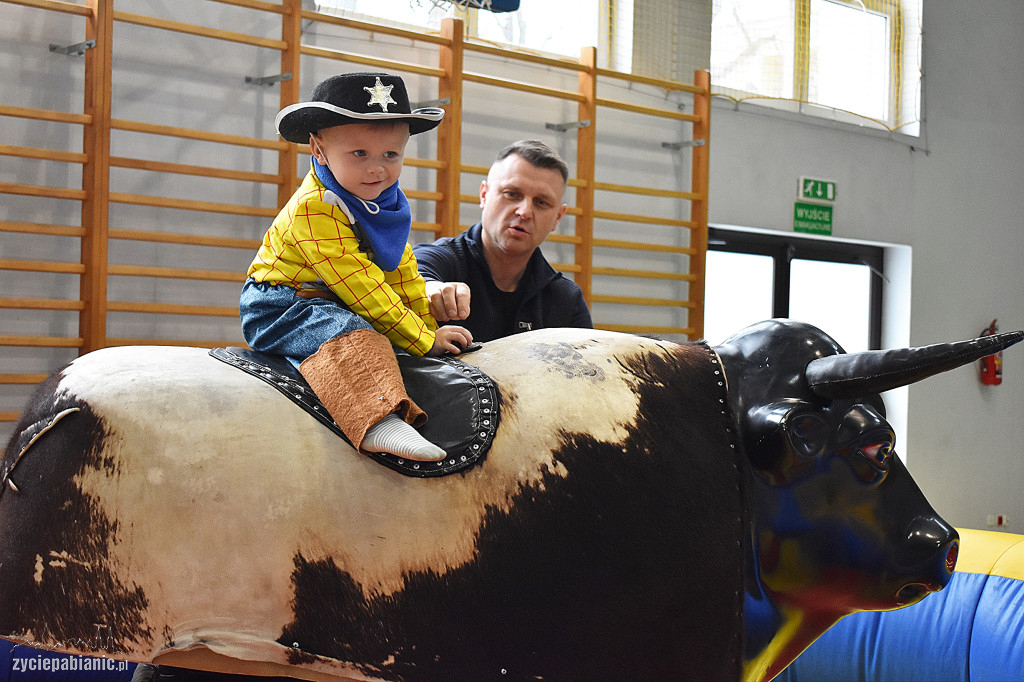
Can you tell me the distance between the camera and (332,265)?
1.02m

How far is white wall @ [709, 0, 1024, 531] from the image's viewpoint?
5.21 metres

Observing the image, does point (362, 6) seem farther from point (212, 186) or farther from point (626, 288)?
point (626, 288)

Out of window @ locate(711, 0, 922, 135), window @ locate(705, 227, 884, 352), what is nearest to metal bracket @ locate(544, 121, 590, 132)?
window @ locate(711, 0, 922, 135)

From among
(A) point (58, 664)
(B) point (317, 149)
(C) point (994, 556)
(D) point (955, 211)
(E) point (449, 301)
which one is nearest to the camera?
(B) point (317, 149)

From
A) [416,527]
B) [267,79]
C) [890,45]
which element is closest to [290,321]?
[416,527]

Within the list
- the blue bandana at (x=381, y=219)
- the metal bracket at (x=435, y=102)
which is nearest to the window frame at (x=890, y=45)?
the metal bracket at (x=435, y=102)

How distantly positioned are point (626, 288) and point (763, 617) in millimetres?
3579

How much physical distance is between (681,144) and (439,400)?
3.85 meters

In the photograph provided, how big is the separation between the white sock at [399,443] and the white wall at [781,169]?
8.49ft

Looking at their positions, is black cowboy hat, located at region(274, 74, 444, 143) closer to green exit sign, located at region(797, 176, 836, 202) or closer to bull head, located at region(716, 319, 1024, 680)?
bull head, located at region(716, 319, 1024, 680)

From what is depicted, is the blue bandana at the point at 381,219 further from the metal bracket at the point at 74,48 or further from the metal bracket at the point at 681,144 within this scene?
the metal bracket at the point at 681,144

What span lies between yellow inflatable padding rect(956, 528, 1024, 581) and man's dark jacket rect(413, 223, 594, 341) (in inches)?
75.7

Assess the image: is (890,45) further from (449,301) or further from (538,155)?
(449,301)

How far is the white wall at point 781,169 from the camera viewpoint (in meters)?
3.05
